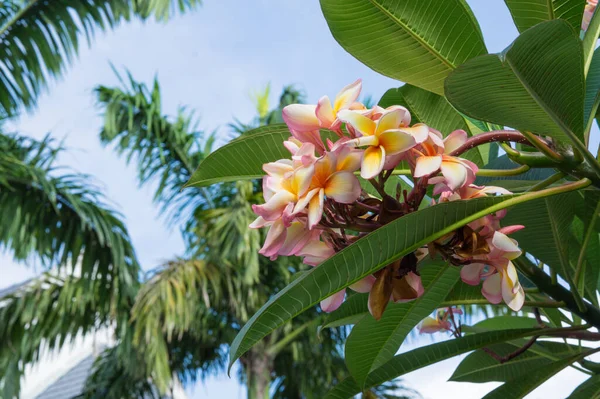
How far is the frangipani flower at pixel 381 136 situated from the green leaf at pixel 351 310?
0.30 metres

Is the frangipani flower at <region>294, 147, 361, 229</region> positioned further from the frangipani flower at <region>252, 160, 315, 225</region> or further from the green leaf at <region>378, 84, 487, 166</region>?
the green leaf at <region>378, 84, 487, 166</region>

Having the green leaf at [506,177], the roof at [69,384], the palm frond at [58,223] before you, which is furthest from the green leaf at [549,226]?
the roof at [69,384]

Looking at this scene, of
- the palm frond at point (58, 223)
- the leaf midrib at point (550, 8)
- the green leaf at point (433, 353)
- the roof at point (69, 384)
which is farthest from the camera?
the roof at point (69, 384)

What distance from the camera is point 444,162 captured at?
1.26ft

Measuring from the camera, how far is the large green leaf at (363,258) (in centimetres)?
38

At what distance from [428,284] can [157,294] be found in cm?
422

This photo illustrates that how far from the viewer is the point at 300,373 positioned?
5910 mm

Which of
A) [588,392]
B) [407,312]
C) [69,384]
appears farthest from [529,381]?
[69,384]

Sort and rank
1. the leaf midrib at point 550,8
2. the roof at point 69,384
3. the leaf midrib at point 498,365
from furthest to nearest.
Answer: the roof at point 69,384 → the leaf midrib at point 498,365 → the leaf midrib at point 550,8

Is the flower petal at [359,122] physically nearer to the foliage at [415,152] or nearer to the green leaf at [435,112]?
the foliage at [415,152]

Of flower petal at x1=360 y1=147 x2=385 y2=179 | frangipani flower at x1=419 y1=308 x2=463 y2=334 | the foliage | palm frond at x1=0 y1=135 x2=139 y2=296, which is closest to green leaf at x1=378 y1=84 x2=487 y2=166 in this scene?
the foliage

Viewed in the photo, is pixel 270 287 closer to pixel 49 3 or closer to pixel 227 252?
pixel 227 252

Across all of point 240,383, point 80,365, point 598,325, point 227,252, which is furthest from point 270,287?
point 598,325

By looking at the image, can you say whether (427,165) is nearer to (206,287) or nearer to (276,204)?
(276,204)
